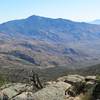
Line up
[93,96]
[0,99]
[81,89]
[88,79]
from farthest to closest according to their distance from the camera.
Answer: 1. [0,99]
2. [88,79]
3. [81,89]
4. [93,96]

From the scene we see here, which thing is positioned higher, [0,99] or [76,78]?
[76,78]

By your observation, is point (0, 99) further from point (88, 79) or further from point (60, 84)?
point (88, 79)

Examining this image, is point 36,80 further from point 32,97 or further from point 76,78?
point 32,97

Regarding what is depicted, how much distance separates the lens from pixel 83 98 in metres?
25.2

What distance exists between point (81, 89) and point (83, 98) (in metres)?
3.86

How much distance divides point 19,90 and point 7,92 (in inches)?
57.8

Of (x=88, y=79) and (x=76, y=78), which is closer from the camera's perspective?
(x=88, y=79)

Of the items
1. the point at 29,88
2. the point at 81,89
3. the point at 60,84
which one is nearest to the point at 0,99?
the point at 29,88

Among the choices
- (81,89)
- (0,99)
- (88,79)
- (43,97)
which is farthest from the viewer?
(0,99)

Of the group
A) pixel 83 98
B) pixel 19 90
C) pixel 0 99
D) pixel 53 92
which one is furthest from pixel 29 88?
pixel 83 98

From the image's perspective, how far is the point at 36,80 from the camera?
3594 cm

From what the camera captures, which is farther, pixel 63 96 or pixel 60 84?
pixel 60 84

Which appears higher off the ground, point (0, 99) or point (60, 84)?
point (60, 84)

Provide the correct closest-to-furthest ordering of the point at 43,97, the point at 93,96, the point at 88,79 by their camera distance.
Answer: the point at 93,96
the point at 43,97
the point at 88,79
